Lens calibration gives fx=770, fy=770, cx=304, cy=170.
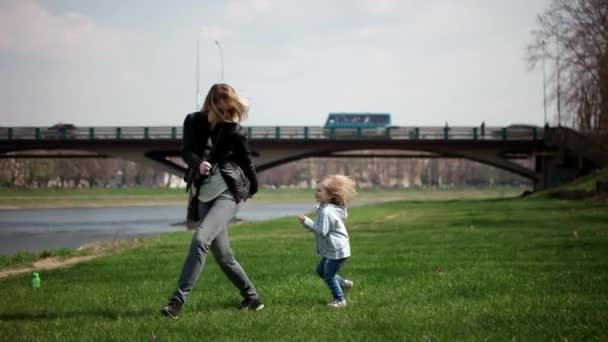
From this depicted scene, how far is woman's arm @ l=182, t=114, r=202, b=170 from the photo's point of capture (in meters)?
6.95

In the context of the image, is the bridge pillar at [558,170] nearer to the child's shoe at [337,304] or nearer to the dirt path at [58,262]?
the dirt path at [58,262]

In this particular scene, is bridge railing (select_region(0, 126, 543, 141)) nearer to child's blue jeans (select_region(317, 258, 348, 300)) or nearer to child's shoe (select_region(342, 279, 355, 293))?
child's shoe (select_region(342, 279, 355, 293))

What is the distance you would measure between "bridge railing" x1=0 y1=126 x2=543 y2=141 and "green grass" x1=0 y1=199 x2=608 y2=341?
4456 centimetres

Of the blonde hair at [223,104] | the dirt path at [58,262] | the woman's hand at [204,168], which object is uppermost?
the blonde hair at [223,104]

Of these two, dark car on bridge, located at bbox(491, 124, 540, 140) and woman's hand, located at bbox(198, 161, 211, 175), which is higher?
dark car on bridge, located at bbox(491, 124, 540, 140)

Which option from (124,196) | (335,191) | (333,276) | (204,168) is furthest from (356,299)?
(124,196)

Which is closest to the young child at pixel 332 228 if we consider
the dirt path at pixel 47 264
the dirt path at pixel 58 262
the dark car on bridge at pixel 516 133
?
the dirt path at pixel 58 262

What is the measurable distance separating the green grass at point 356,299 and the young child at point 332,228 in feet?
0.94

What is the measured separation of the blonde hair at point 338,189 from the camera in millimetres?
7543

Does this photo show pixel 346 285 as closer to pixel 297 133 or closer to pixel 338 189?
A: pixel 338 189

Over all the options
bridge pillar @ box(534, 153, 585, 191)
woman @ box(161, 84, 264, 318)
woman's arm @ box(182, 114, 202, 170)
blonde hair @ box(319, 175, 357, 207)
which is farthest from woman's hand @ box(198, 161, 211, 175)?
bridge pillar @ box(534, 153, 585, 191)

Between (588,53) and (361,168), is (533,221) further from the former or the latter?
(361,168)

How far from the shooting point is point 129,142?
5831cm

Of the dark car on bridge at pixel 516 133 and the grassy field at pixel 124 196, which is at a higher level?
the dark car on bridge at pixel 516 133
